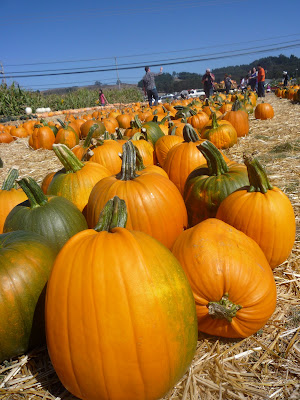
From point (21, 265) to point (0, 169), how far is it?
24.0 feet

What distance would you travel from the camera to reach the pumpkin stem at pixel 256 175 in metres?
2.35

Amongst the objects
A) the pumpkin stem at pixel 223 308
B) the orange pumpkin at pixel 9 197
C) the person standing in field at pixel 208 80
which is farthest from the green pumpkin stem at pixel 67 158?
the person standing in field at pixel 208 80

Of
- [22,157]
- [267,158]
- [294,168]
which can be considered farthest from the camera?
[22,157]

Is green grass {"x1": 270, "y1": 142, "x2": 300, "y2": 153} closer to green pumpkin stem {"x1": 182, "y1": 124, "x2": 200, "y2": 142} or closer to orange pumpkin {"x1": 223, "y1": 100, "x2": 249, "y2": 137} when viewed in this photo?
orange pumpkin {"x1": 223, "y1": 100, "x2": 249, "y2": 137}

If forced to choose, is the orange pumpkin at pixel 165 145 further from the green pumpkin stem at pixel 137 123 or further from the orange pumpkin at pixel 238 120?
the orange pumpkin at pixel 238 120

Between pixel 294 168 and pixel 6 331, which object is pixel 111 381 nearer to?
pixel 6 331

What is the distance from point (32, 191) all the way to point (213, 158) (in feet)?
5.68

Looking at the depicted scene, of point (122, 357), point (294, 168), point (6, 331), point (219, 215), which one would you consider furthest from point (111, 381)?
point (294, 168)

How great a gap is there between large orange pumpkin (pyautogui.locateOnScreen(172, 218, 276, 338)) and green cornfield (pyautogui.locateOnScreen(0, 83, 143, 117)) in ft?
79.9

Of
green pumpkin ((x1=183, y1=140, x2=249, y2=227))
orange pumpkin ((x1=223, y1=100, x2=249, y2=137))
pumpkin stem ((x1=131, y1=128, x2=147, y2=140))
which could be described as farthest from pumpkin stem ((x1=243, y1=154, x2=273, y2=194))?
orange pumpkin ((x1=223, y1=100, x2=249, y2=137))

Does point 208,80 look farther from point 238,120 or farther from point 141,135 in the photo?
point 141,135

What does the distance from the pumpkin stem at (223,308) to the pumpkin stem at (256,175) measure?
1.04 metres

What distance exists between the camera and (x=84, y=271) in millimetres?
1488

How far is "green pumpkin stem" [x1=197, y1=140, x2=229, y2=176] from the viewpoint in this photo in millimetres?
2840
